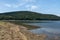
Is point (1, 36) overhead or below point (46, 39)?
overhead

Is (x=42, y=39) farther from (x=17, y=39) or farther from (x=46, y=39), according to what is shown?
(x=17, y=39)

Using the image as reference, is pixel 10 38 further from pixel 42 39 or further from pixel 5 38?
pixel 42 39

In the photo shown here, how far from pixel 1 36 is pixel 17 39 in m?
1.83

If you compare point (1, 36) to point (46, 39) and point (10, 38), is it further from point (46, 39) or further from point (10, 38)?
point (46, 39)

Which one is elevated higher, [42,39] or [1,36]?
[1,36]

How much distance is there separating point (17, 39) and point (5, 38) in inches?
62.9

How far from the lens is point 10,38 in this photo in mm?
19375

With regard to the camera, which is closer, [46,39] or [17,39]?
[17,39]

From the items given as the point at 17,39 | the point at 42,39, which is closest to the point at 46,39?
the point at 42,39

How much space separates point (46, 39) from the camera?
28188 mm

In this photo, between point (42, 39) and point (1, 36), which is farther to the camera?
point (42, 39)

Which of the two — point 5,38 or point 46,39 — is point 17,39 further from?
point 46,39

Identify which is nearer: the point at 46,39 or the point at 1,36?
the point at 1,36

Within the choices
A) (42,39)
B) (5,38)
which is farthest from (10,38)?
(42,39)
